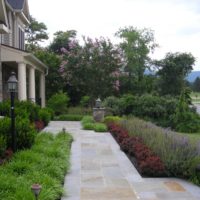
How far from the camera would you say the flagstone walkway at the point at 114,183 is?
22.9ft

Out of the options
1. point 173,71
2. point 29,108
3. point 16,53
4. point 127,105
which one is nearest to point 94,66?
point 127,105

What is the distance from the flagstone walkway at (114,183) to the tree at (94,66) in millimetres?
15862

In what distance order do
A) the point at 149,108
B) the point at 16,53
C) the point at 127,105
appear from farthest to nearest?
the point at 127,105
the point at 149,108
the point at 16,53

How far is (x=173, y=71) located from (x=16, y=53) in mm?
20972

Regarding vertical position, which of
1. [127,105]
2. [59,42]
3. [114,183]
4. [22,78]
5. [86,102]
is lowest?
[114,183]

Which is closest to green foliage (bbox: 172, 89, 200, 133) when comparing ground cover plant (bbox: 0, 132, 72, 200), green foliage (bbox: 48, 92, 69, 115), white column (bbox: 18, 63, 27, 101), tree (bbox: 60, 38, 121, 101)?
tree (bbox: 60, 38, 121, 101)

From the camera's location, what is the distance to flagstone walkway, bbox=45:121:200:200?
699 cm

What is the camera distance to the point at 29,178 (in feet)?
23.9

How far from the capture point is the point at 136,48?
37688 mm

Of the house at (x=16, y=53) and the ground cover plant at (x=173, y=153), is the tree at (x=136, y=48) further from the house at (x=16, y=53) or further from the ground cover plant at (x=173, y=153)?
the ground cover plant at (x=173, y=153)

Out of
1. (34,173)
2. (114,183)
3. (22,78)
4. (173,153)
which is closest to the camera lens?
(34,173)

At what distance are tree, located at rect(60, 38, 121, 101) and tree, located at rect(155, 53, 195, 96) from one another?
9.29 meters

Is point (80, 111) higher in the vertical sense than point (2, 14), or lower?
lower

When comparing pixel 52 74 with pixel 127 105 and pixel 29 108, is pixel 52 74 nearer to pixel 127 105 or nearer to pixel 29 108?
pixel 127 105
